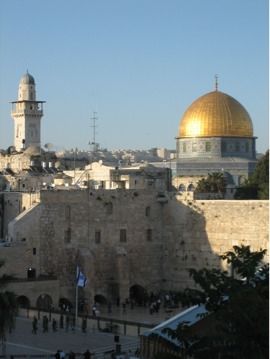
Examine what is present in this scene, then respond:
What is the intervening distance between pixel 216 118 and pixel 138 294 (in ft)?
77.8

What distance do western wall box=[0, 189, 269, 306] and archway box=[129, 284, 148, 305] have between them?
175 millimetres

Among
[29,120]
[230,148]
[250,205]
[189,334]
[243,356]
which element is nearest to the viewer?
[243,356]

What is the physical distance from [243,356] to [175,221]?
1057 inches

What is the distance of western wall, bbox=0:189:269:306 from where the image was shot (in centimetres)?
3906

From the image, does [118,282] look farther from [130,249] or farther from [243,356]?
[243,356]

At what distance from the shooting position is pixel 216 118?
63.4m

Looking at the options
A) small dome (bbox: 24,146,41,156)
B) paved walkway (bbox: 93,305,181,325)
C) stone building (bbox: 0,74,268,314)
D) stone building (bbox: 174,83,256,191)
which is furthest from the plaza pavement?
small dome (bbox: 24,146,41,156)

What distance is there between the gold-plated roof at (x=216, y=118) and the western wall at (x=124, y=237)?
21.3 meters

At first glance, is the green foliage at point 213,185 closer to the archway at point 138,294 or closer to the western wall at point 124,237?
the western wall at point 124,237

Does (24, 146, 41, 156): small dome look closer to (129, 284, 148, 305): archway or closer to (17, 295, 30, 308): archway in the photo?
(129, 284, 148, 305): archway

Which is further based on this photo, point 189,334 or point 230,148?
point 230,148

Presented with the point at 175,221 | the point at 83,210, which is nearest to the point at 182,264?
the point at 175,221

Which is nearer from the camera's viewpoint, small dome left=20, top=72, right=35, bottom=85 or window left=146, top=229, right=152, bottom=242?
window left=146, top=229, right=152, bottom=242

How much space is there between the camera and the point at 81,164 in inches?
3349
